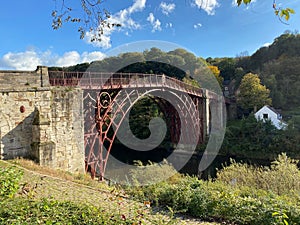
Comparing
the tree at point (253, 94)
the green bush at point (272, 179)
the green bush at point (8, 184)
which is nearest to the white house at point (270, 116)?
the tree at point (253, 94)

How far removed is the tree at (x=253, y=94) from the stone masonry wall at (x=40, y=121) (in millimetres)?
23139

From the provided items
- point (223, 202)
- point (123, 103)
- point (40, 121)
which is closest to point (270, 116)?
point (123, 103)

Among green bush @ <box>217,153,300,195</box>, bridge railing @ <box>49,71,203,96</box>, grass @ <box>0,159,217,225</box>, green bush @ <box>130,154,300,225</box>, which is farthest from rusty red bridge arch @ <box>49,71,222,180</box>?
green bush @ <box>217,153,300,195</box>

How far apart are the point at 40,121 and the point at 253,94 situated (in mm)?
24715

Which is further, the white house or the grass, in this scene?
the white house

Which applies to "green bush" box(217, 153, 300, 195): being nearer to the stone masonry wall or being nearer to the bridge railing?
the stone masonry wall

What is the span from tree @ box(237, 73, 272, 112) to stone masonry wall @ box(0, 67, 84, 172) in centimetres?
2314

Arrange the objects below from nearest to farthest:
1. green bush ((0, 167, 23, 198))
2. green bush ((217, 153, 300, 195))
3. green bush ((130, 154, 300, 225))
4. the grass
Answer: green bush ((0, 167, 23, 198)), green bush ((130, 154, 300, 225)), the grass, green bush ((217, 153, 300, 195))

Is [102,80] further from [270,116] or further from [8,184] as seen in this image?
[270,116]

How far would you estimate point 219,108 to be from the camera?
2877 centimetres

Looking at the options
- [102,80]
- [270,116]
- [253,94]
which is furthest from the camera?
[253,94]

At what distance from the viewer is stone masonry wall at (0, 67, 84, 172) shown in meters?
7.57

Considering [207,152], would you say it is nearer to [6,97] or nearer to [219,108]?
[219,108]

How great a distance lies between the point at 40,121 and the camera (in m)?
8.01
